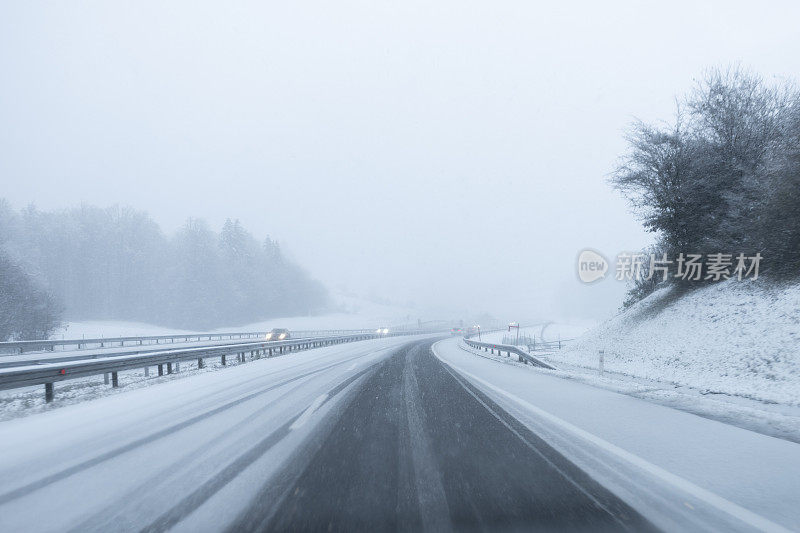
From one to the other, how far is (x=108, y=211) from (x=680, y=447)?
240 feet

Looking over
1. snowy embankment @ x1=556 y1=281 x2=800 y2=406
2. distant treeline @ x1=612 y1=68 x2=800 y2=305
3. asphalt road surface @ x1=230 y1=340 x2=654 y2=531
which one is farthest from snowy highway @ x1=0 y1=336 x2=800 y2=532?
distant treeline @ x1=612 y1=68 x2=800 y2=305

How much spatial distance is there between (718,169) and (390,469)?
24.4 metres

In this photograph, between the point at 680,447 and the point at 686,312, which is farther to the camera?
the point at 686,312

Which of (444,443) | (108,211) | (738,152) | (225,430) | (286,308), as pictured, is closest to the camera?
(444,443)

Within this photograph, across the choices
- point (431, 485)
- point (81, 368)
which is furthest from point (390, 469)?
point (81, 368)

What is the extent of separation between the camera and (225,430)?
5762 millimetres

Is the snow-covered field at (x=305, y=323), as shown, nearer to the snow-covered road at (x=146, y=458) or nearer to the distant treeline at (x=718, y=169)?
the snow-covered road at (x=146, y=458)

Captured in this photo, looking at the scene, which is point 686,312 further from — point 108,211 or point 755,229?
point 108,211

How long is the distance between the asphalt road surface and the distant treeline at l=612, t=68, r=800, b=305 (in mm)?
17352

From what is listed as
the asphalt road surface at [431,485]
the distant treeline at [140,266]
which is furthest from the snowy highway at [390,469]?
the distant treeline at [140,266]

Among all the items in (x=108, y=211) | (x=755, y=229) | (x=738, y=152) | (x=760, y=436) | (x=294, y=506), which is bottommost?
(x=760, y=436)

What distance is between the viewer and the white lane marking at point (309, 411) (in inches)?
241

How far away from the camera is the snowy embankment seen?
38.5 ft

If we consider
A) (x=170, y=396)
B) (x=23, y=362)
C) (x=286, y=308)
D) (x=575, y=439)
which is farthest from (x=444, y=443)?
(x=286, y=308)
